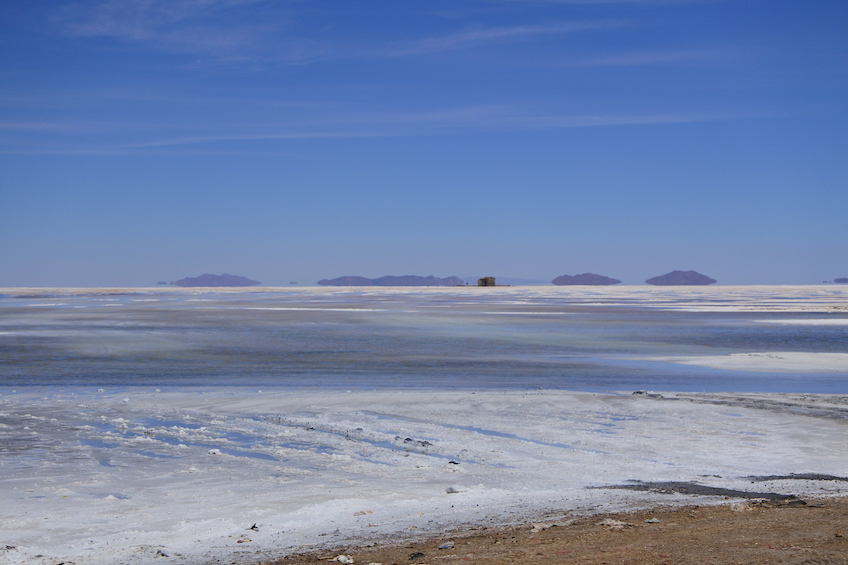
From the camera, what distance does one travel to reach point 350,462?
897cm

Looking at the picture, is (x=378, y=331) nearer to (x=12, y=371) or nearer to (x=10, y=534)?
(x=12, y=371)

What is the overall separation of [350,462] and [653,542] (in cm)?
415

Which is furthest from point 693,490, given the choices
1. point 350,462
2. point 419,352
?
point 419,352

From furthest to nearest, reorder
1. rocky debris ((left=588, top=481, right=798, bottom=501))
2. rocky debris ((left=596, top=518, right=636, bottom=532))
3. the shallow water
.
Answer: the shallow water < rocky debris ((left=588, top=481, right=798, bottom=501)) < rocky debris ((left=596, top=518, right=636, bottom=532))

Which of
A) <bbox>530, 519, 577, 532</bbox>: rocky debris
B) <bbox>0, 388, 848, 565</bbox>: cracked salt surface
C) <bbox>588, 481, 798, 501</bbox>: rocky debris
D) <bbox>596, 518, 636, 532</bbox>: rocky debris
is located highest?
<bbox>596, 518, 636, 532</bbox>: rocky debris

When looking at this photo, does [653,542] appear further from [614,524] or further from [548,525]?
[548,525]

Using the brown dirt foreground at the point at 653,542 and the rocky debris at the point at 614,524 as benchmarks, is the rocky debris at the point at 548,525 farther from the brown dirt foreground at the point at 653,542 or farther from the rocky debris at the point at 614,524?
the rocky debris at the point at 614,524

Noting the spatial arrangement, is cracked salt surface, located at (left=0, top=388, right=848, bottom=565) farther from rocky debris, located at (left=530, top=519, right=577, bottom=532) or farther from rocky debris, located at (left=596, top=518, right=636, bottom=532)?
rocky debris, located at (left=596, top=518, right=636, bottom=532)

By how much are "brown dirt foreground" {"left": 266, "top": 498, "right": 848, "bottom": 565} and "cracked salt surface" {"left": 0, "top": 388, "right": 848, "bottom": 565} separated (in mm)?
420

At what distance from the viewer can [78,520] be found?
6652 millimetres

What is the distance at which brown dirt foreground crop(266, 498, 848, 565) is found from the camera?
5340mm

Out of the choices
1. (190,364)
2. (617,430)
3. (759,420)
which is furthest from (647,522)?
(190,364)

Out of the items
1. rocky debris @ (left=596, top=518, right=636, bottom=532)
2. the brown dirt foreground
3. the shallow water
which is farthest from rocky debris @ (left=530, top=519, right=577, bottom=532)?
the shallow water

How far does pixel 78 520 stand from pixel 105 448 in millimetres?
3142
